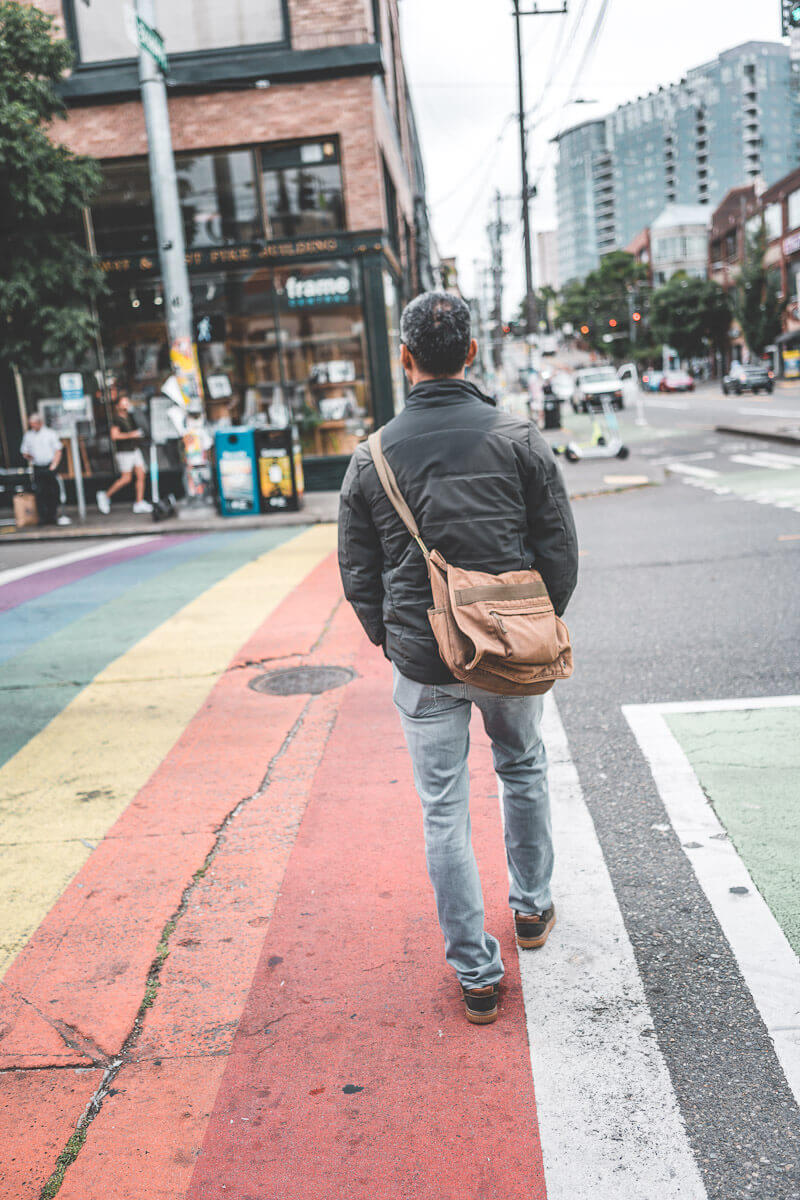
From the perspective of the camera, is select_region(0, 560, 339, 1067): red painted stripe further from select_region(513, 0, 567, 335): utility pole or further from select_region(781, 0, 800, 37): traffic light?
select_region(513, 0, 567, 335): utility pole

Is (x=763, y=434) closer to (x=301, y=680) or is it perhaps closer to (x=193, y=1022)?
(x=301, y=680)

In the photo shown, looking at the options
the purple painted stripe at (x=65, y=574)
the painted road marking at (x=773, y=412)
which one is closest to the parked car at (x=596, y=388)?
the painted road marking at (x=773, y=412)

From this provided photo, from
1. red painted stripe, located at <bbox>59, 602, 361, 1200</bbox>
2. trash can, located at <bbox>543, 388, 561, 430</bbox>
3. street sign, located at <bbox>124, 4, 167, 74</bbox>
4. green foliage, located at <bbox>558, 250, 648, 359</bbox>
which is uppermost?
green foliage, located at <bbox>558, 250, 648, 359</bbox>

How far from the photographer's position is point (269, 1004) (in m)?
3.00

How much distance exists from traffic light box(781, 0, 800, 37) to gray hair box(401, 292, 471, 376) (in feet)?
76.6

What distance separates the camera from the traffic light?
21.3 metres

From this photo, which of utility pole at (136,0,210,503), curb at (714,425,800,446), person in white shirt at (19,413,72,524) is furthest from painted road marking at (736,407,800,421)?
person in white shirt at (19,413,72,524)

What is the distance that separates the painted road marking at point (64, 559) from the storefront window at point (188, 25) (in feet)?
32.5

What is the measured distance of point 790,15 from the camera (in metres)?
21.5

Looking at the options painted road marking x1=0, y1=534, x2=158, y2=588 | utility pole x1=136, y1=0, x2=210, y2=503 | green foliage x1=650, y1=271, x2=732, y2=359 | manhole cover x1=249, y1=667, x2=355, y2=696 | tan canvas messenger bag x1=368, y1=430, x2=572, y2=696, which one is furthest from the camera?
green foliage x1=650, y1=271, x2=732, y2=359

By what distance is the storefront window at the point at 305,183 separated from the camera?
61.5 ft

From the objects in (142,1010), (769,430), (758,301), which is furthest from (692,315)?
(142,1010)

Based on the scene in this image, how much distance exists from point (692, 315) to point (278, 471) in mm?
78816

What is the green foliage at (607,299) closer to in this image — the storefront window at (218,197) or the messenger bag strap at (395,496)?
the storefront window at (218,197)
